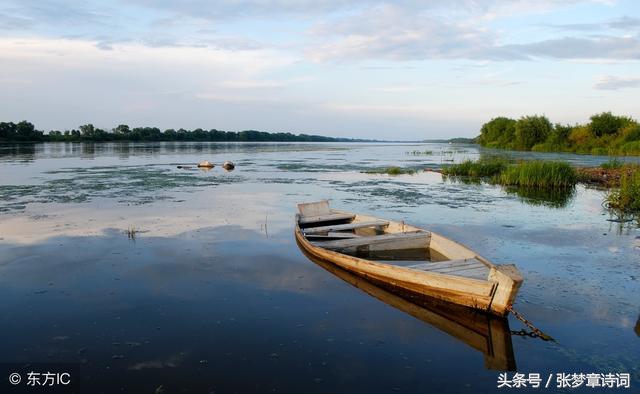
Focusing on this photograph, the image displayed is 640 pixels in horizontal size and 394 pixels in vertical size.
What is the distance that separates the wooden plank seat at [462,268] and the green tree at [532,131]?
56.2 m

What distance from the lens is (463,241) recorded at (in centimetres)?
1099

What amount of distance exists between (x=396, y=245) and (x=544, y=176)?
14.5 metres

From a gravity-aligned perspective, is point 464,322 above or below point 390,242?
below

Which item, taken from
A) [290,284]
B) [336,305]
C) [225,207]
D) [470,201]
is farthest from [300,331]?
[470,201]

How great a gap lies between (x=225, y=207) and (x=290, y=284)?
8272 millimetres

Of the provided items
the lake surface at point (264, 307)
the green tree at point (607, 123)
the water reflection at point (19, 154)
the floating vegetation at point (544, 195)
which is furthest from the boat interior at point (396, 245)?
the green tree at point (607, 123)

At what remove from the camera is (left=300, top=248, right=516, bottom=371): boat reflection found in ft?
18.4

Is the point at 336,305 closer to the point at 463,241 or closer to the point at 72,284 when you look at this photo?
the point at 72,284

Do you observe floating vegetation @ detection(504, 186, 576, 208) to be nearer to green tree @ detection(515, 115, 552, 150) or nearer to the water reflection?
the water reflection

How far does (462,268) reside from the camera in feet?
24.2

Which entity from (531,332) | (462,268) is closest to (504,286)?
(531,332)

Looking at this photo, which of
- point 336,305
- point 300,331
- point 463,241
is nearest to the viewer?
point 300,331

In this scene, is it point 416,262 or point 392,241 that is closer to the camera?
point 416,262

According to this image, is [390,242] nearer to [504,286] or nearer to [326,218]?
[326,218]
